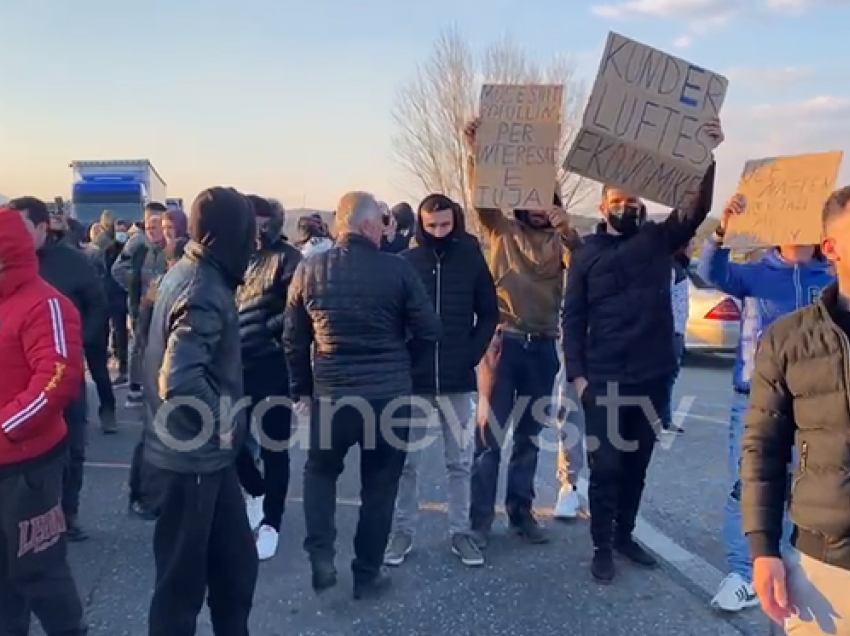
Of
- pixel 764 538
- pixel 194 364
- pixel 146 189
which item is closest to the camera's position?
pixel 764 538

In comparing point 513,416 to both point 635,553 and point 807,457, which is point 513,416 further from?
point 807,457

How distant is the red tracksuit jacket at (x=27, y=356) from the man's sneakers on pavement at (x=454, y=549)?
2122mm

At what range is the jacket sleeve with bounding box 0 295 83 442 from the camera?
3.11 metres

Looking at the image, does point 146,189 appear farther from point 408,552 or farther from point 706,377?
point 408,552

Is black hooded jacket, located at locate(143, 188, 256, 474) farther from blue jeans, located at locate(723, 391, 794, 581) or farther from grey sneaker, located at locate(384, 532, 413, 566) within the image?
blue jeans, located at locate(723, 391, 794, 581)

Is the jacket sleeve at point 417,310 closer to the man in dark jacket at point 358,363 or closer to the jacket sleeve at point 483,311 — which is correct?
the man in dark jacket at point 358,363

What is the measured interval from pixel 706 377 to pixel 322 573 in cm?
845

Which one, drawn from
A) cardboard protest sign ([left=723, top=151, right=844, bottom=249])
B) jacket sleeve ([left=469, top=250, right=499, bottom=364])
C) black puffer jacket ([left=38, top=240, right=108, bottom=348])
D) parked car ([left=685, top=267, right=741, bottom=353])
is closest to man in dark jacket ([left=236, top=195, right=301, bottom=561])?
jacket sleeve ([left=469, top=250, right=499, bottom=364])

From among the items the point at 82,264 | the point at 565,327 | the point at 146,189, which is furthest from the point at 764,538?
the point at 146,189

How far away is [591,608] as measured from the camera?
13.9ft

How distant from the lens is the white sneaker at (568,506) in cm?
548

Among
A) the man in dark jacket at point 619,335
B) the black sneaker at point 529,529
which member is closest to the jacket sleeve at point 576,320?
the man in dark jacket at point 619,335

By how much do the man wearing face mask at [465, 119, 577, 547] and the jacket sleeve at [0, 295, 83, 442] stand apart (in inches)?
98.9

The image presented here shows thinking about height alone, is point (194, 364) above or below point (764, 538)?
above
